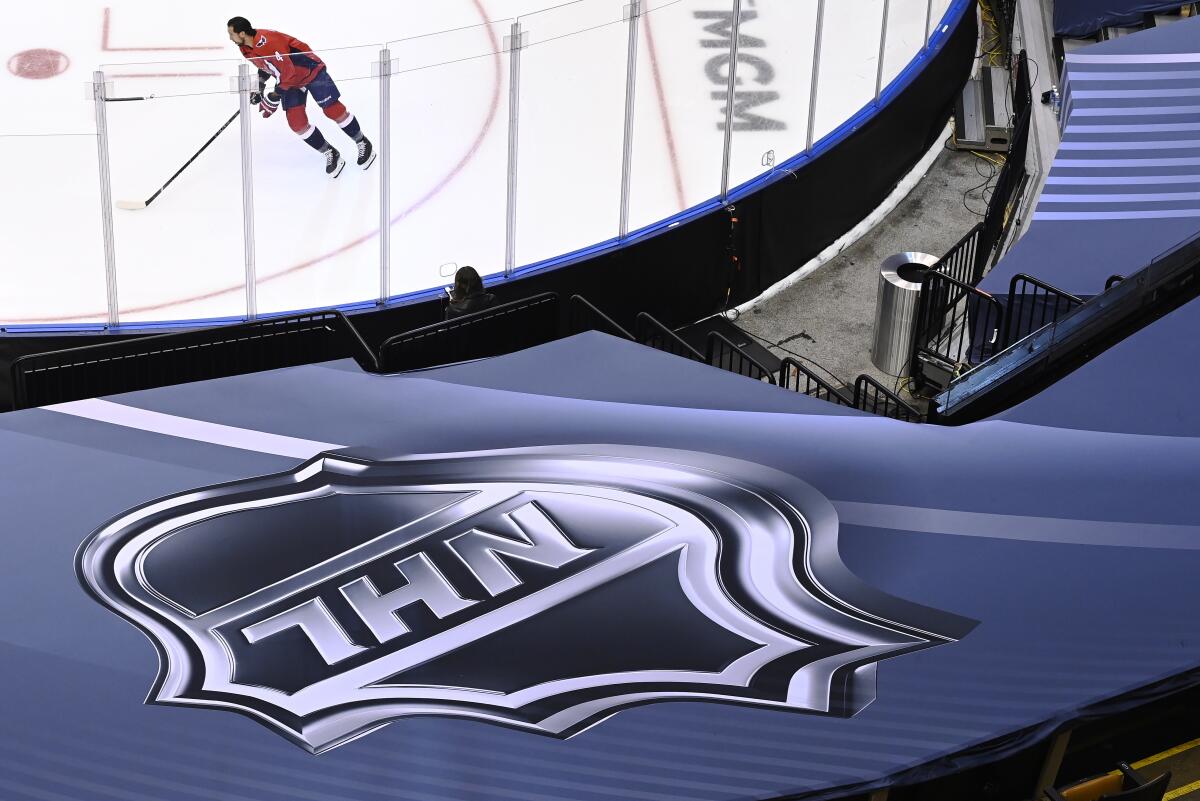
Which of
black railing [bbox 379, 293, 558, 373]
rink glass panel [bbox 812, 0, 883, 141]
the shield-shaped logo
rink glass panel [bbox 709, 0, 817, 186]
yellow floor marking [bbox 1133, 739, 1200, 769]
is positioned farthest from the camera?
rink glass panel [bbox 812, 0, 883, 141]

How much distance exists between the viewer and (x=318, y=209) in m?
9.55

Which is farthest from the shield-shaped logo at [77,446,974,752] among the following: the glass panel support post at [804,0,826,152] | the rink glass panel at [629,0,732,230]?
the glass panel support post at [804,0,826,152]

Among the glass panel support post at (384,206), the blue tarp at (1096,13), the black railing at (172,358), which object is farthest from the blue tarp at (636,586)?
the blue tarp at (1096,13)

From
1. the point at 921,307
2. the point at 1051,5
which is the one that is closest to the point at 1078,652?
the point at 921,307

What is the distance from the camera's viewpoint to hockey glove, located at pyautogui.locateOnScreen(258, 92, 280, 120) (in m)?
8.53

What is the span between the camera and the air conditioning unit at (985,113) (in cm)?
1288

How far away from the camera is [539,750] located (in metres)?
4.64

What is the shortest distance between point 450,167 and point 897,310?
2.98m

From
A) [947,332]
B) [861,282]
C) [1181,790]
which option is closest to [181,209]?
[947,332]

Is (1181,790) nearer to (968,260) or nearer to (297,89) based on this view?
(968,260)

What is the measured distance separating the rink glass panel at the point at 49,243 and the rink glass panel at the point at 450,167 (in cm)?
173

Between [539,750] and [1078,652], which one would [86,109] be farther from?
[1078,652]

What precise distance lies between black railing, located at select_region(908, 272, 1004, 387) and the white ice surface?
66.5 inches

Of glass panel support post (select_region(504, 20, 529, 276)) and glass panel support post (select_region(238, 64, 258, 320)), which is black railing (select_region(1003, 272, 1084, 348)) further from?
glass panel support post (select_region(238, 64, 258, 320))
